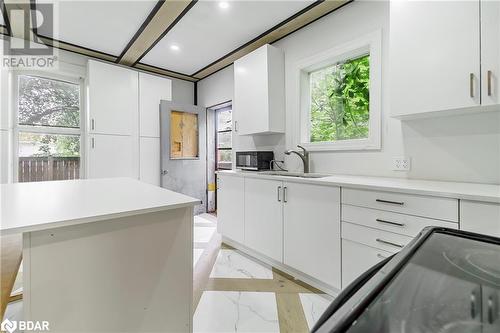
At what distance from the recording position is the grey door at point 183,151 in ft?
12.9

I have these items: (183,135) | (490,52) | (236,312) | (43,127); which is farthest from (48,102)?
(490,52)

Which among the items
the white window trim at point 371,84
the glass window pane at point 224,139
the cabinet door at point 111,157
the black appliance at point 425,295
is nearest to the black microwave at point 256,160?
the white window trim at point 371,84

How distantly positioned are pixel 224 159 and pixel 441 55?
3.52 meters

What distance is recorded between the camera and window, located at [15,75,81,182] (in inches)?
119

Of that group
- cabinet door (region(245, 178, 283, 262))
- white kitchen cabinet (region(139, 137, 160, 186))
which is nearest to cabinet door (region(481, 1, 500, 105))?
cabinet door (region(245, 178, 283, 262))

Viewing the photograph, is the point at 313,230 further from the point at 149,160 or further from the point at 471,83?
the point at 149,160

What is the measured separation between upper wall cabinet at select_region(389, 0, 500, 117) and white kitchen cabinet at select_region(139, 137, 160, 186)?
3.43 meters

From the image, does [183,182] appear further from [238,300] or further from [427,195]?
[427,195]

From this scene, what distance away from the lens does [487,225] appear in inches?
44.3

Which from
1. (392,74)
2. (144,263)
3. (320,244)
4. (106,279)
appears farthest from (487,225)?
(106,279)

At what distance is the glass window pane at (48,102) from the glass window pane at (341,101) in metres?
3.42

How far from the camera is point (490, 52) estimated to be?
4.32 ft

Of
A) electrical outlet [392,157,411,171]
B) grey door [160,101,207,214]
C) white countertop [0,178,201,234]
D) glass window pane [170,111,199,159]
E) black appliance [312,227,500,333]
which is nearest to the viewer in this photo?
black appliance [312,227,500,333]

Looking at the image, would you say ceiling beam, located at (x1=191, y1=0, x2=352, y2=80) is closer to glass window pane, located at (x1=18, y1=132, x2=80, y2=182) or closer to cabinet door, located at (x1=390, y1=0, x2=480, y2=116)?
cabinet door, located at (x1=390, y1=0, x2=480, y2=116)
